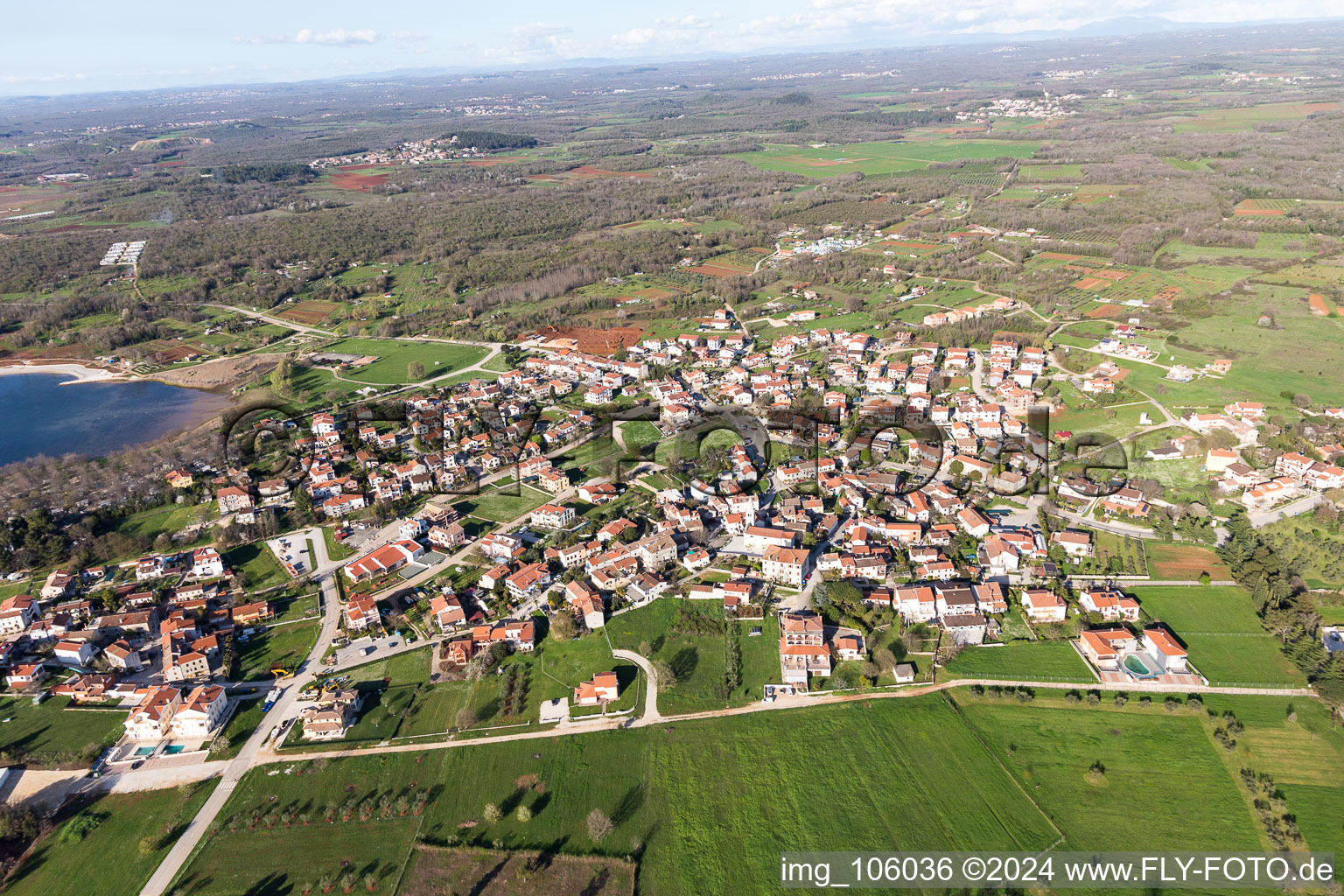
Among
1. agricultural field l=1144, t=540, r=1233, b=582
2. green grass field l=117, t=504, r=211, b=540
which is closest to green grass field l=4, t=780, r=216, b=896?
green grass field l=117, t=504, r=211, b=540

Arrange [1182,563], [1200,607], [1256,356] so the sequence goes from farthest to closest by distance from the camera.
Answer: [1256,356], [1182,563], [1200,607]

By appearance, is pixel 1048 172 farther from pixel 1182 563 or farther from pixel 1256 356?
pixel 1182 563

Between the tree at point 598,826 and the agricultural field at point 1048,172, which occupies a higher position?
the agricultural field at point 1048,172

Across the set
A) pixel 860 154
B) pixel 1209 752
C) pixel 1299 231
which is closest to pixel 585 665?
pixel 1209 752

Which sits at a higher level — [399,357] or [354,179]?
[354,179]

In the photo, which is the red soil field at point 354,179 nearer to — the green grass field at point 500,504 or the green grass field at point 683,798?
the green grass field at point 500,504

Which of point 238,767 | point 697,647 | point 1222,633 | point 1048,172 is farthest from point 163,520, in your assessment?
point 1048,172

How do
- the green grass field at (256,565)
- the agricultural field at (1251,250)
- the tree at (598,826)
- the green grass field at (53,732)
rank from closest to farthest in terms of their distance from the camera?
1. the tree at (598,826)
2. the green grass field at (53,732)
3. the green grass field at (256,565)
4. the agricultural field at (1251,250)

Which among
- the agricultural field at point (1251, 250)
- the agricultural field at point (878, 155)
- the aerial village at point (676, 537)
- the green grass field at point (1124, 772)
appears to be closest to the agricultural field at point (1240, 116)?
the agricultural field at point (878, 155)
